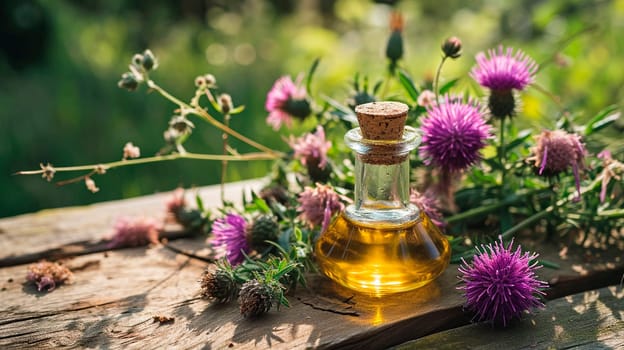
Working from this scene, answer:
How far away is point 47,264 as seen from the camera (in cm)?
141

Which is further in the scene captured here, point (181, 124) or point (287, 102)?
point (287, 102)

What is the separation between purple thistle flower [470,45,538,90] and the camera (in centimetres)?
137

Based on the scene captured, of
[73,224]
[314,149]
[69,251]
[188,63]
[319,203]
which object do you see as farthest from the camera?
[188,63]

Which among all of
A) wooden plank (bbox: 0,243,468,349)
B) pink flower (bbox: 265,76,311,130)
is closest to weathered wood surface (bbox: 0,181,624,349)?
wooden plank (bbox: 0,243,468,349)

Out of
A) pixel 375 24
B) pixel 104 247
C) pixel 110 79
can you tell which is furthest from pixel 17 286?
pixel 375 24

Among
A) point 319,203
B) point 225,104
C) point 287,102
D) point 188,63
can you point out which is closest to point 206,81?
point 225,104

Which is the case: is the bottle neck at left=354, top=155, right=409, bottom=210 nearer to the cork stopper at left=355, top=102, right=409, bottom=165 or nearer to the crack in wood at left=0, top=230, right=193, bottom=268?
the cork stopper at left=355, top=102, right=409, bottom=165

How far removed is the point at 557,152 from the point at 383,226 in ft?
1.13

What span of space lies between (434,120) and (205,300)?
1.65ft

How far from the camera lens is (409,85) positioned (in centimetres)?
144

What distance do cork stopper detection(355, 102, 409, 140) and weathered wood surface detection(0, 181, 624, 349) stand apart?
0.27 m

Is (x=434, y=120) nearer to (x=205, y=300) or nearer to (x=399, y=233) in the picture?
(x=399, y=233)

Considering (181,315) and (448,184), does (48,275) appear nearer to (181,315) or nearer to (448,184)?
(181,315)

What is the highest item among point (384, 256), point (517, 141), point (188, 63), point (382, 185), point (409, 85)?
point (188, 63)
